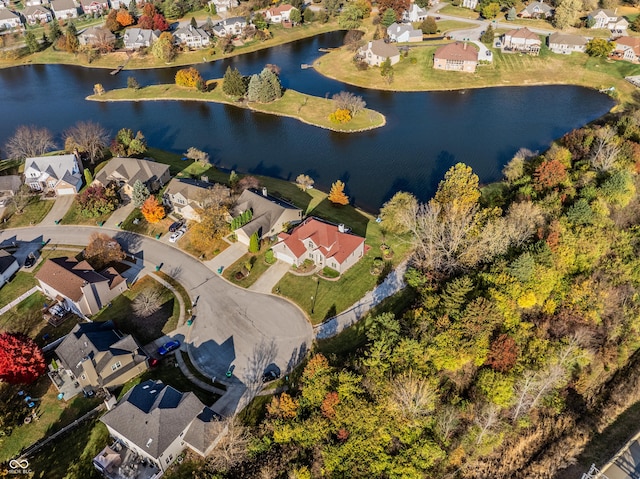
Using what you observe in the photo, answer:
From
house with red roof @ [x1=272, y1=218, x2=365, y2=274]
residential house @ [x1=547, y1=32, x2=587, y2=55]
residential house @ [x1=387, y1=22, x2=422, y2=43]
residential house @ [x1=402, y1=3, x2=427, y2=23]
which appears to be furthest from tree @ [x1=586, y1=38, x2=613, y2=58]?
house with red roof @ [x1=272, y1=218, x2=365, y2=274]

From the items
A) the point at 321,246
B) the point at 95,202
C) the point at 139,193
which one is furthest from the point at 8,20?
the point at 321,246

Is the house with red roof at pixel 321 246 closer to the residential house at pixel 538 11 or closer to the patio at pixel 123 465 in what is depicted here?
the patio at pixel 123 465

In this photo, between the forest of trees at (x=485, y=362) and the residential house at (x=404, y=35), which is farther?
the residential house at (x=404, y=35)

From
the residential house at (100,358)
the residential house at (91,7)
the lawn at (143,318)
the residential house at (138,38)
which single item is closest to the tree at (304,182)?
the lawn at (143,318)

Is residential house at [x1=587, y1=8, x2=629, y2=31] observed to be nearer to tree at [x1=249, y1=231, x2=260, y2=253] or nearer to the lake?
the lake

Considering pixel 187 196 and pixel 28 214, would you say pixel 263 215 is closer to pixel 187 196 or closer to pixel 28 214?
pixel 187 196

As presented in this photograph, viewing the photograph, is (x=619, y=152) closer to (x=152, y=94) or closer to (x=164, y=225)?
(x=164, y=225)
